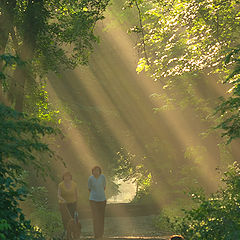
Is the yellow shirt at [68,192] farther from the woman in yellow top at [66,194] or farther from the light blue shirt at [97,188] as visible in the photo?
the light blue shirt at [97,188]

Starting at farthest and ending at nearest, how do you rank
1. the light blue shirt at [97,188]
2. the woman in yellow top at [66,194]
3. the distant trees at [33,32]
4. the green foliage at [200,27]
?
the green foliage at [200,27] → the distant trees at [33,32] → the woman in yellow top at [66,194] → the light blue shirt at [97,188]

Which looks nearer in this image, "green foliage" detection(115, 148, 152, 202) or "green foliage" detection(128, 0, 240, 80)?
"green foliage" detection(128, 0, 240, 80)

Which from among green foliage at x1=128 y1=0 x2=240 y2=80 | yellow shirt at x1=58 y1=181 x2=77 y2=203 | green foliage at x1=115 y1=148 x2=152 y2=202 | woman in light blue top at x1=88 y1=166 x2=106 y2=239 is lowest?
woman in light blue top at x1=88 y1=166 x2=106 y2=239

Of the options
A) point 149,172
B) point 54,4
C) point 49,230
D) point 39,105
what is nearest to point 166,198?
point 149,172

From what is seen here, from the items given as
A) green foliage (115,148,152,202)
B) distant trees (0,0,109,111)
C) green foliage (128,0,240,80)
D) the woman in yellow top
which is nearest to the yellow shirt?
the woman in yellow top

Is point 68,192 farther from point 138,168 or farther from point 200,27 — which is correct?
point 138,168

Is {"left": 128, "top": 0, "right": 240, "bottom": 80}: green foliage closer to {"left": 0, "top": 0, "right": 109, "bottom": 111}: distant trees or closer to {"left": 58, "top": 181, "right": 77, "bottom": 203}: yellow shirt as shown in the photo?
{"left": 0, "top": 0, "right": 109, "bottom": 111}: distant trees

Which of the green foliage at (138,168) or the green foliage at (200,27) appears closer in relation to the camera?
the green foliage at (200,27)

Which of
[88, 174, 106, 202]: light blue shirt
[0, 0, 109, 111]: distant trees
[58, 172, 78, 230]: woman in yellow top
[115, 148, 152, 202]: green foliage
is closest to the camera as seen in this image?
[88, 174, 106, 202]: light blue shirt

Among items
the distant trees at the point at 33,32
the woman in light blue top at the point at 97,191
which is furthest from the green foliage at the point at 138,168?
the woman in light blue top at the point at 97,191

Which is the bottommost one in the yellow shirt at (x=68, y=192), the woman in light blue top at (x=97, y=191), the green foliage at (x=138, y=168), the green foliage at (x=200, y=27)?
the woman in light blue top at (x=97, y=191)

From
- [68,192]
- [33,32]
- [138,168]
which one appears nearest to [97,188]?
[68,192]

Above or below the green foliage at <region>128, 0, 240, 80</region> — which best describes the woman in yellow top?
below

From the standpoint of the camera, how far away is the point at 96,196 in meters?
11.3
